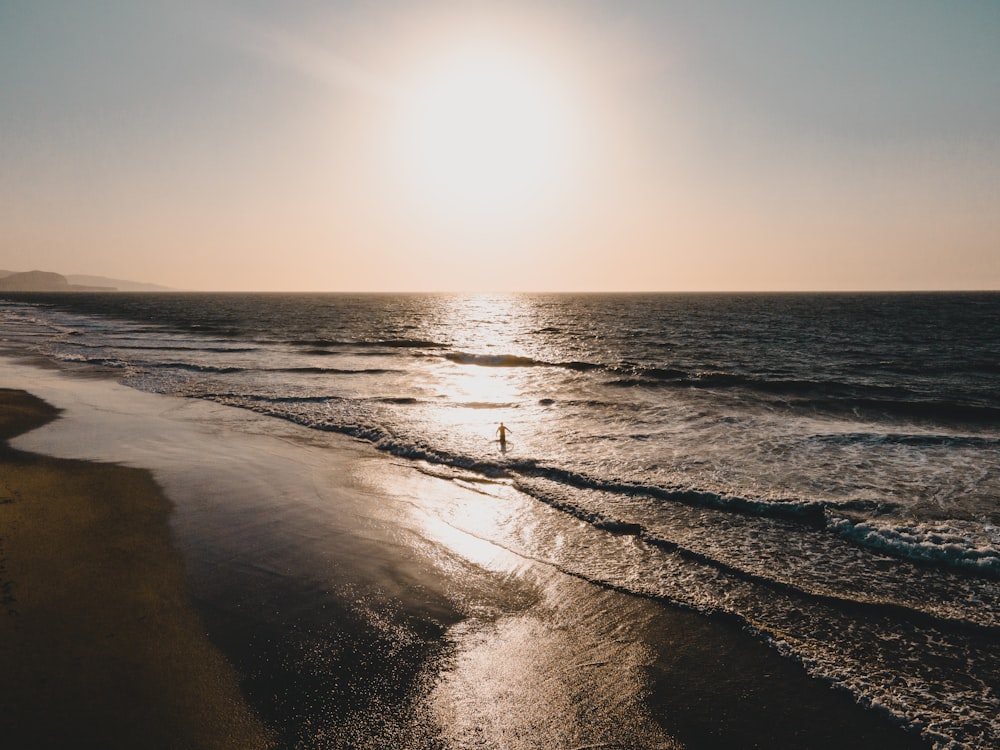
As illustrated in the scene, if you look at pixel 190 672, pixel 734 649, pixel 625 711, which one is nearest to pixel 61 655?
pixel 190 672

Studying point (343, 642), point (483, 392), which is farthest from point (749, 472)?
point (483, 392)

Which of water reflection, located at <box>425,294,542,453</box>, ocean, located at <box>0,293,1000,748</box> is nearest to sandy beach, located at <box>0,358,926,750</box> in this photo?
ocean, located at <box>0,293,1000,748</box>

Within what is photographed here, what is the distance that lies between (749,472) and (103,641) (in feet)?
43.9

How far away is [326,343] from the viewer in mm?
47875

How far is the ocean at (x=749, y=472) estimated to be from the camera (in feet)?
22.3

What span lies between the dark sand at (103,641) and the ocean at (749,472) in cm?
497

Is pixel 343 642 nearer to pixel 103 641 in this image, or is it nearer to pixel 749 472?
pixel 103 641

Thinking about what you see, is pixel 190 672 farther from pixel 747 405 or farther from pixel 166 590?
pixel 747 405

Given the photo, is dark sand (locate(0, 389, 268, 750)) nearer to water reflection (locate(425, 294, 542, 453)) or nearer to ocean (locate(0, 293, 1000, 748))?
A: ocean (locate(0, 293, 1000, 748))

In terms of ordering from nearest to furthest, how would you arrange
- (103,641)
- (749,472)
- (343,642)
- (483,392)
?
(103,641) → (343,642) → (749,472) → (483,392)

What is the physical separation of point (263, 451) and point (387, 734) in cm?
1138

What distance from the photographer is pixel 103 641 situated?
234 inches

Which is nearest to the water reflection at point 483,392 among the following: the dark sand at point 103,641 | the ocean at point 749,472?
the ocean at point 749,472

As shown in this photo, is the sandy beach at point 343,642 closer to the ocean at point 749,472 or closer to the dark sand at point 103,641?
the dark sand at point 103,641
